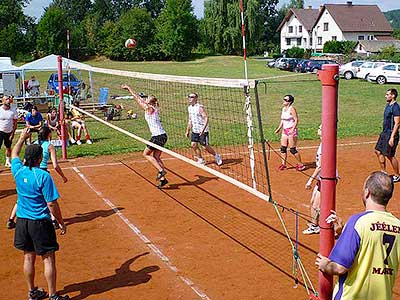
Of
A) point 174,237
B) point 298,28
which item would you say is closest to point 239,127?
point 174,237

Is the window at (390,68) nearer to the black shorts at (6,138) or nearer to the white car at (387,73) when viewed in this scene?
the white car at (387,73)

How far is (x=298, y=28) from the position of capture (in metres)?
87.4

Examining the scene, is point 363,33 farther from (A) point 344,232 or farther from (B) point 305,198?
(A) point 344,232

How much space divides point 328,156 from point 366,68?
3644cm

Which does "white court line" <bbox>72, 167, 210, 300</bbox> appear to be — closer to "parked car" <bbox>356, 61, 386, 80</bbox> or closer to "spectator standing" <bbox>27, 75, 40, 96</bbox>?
"spectator standing" <bbox>27, 75, 40, 96</bbox>

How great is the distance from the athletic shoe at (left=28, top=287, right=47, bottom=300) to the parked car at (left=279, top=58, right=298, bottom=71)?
43.8 m

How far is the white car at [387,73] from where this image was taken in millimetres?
36156

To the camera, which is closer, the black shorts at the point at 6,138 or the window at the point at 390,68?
the black shorts at the point at 6,138

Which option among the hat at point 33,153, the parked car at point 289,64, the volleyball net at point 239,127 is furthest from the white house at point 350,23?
the hat at point 33,153

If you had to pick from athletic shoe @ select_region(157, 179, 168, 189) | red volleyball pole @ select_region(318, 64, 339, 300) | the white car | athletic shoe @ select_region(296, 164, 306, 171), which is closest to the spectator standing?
athletic shoe @ select_region(157, 179, 168, 189)

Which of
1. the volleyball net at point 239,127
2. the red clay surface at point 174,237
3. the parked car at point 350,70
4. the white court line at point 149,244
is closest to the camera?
the white court line at point 149,244

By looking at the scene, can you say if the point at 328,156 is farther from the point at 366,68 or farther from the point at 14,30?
the point at 14,30

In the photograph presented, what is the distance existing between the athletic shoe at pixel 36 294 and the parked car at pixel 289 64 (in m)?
43.8

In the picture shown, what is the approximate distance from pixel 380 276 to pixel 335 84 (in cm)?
153
